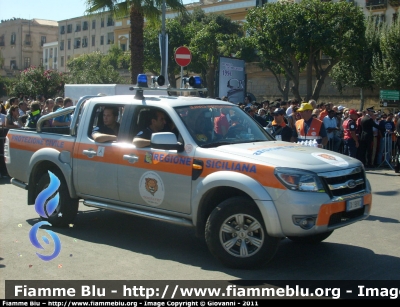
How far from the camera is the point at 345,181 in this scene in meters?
5.99

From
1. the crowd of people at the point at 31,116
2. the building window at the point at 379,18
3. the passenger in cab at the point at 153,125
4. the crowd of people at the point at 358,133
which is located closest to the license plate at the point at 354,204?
the passenger in cab at the point at 153,125

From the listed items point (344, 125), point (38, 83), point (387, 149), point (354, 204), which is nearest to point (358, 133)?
point (344, 125)

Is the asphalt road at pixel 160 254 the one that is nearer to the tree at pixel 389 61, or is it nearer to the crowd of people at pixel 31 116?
the crowd of people at pixel 31 116

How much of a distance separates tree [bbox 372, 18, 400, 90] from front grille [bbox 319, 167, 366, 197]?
3195cm

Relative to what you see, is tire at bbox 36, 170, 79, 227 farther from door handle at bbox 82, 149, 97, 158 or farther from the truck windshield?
the truck windshield

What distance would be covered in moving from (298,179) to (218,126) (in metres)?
1.52

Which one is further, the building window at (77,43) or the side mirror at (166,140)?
the building window at (77,43)

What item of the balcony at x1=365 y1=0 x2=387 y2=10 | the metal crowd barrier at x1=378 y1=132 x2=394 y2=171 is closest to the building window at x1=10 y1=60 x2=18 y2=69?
the balcony at x1=365 y1=0 x2=387 y2=10

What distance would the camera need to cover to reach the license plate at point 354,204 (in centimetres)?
591

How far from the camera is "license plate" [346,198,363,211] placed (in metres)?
5.91

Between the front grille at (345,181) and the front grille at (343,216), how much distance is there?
0.69 ft

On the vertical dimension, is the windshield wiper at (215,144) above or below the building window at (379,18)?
below

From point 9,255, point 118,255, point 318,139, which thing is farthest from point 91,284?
point 318,139

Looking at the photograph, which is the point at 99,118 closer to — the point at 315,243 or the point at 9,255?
the point at 9,255
